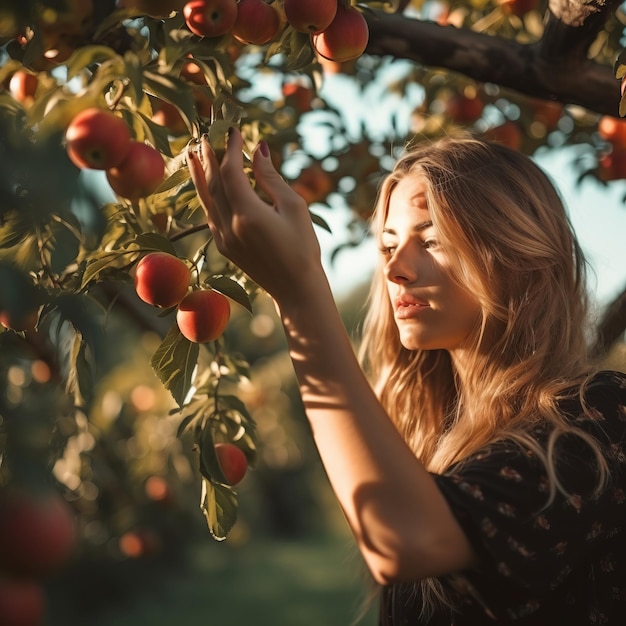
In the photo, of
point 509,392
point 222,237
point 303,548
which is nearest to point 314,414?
point 222,237

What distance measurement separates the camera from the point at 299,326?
3.12 feet

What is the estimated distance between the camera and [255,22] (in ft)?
3.87

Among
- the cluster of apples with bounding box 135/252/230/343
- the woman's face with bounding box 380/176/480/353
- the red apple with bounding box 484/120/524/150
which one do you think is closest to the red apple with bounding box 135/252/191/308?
the cluster of apples with bounding box 135/252/230/343

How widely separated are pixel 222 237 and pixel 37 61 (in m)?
0.38

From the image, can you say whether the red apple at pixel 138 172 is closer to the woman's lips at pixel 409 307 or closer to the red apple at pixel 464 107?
the woman's lips at pixel 409 307

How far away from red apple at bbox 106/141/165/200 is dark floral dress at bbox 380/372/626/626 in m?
0.53

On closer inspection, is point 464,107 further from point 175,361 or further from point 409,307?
point 175,361

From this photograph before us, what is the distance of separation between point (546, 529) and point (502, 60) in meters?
0.88

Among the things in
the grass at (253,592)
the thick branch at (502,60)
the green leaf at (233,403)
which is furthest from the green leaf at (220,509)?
the grass at (253,592)

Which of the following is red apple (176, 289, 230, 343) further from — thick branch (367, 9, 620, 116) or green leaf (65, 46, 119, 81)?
thick branch (367, 9, 620, 116)

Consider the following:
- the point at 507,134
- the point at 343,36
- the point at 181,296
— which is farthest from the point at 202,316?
the point at 507,134

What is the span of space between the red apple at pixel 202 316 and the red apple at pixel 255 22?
37 centimetres

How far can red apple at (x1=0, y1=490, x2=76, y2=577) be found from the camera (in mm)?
541

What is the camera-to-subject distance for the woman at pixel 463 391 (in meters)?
0.91
